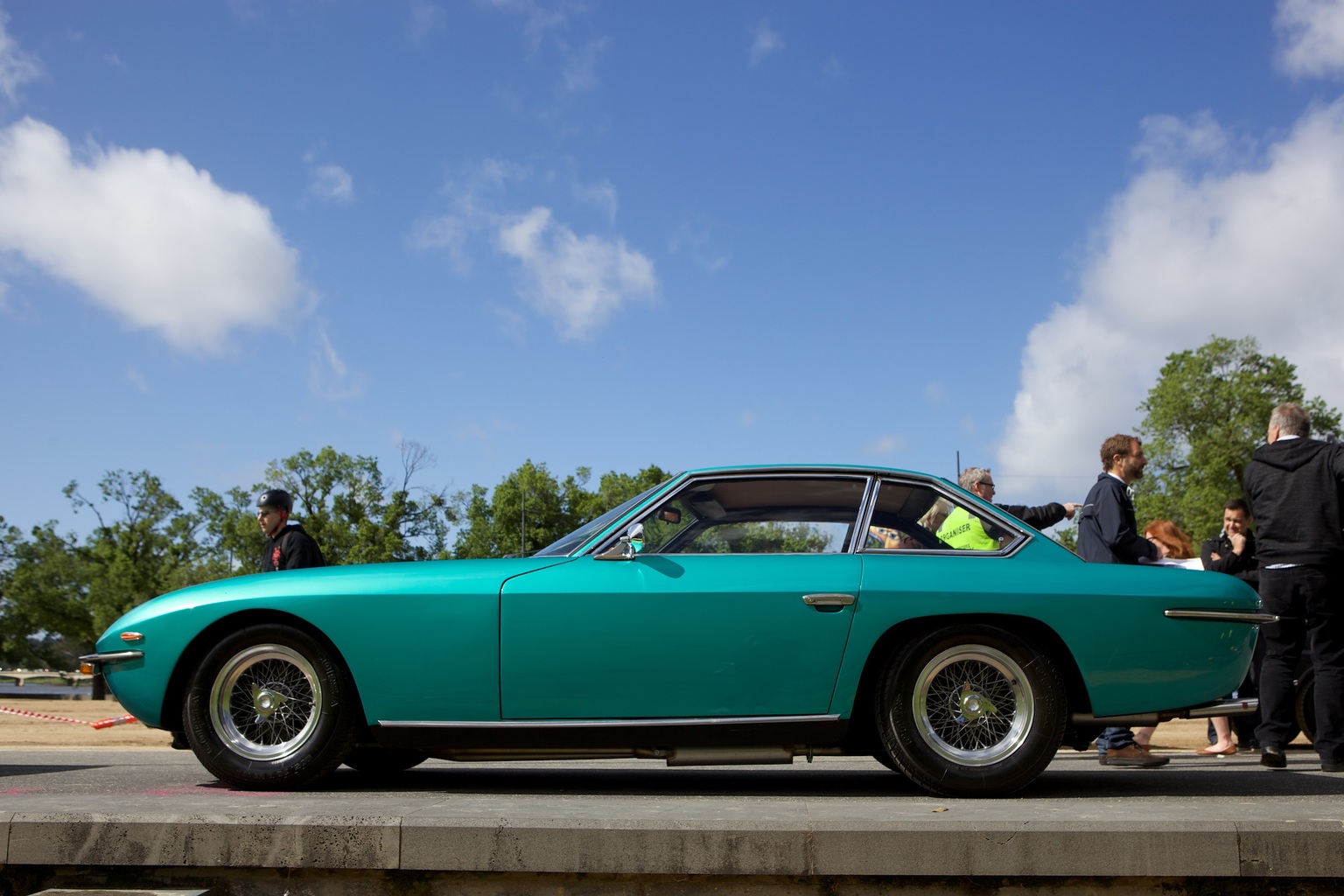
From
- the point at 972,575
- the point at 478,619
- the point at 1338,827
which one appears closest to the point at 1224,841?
the point at 1338,827

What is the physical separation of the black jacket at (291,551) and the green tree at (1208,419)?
120ft

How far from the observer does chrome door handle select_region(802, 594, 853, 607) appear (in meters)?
4.04

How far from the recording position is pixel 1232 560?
7.57 metres

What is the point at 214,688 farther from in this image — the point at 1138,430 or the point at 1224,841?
the point at 1138,430

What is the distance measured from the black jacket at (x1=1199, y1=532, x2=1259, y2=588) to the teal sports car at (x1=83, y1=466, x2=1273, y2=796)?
3694mm

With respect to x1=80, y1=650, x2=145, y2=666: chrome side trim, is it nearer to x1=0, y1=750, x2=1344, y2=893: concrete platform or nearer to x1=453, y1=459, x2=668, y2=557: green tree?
x1=0, y1=750, x2=1344, y2=893: concrete platform

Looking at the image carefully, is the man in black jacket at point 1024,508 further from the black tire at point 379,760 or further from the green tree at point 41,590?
the green tree at point 41,590

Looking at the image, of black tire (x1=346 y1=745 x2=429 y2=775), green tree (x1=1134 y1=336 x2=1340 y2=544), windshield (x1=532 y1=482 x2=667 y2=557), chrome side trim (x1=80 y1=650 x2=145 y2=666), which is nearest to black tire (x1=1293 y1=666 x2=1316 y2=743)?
windshield (x1=532 y1=482 x2=667 y2=557)

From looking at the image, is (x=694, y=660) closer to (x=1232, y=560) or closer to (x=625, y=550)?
(x=625, y=550)

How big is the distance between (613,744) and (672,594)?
604 mm

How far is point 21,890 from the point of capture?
3.25 metres

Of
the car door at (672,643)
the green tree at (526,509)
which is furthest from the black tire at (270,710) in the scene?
the green tree at (526,509)

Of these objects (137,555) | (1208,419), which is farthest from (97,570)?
A: (1208,419)

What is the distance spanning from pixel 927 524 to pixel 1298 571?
85.9 inches
